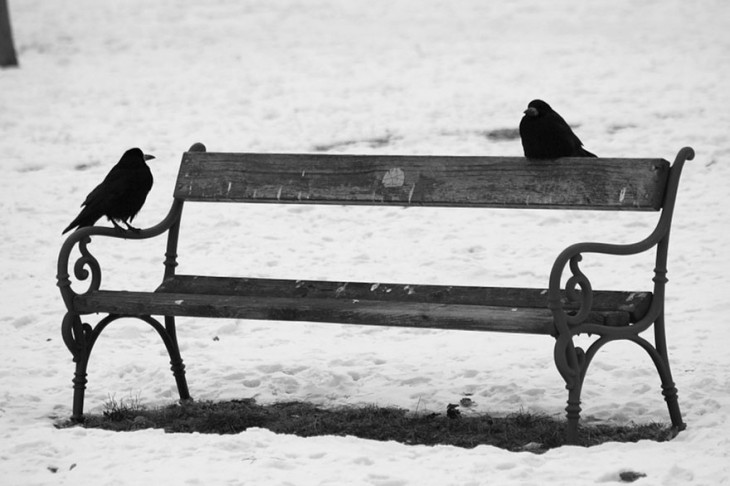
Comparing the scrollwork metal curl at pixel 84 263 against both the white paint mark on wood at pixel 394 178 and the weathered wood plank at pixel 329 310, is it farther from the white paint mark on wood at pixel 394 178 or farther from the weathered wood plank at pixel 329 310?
the white paint mark on wood at pixel 394 178

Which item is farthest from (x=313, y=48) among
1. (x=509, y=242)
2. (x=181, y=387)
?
(x=181, y=387)

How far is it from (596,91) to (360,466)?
9201 mm

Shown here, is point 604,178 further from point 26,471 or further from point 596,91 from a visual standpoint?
point 596,91

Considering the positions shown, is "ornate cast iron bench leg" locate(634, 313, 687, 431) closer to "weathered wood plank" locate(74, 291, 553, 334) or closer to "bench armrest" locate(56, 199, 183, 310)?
"weathered wood plank" locate(74, 291, 553, 334)

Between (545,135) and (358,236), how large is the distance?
3534mm

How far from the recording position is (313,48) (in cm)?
1619

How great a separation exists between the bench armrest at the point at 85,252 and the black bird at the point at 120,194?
0.09 metres

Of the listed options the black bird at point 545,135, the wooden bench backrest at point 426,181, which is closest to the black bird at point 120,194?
the wooden bench backrest at point 426,181

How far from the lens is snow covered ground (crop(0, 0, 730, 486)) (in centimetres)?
392

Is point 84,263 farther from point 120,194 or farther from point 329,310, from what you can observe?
point 329,310

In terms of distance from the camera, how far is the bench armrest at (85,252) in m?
4.60

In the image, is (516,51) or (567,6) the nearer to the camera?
(516,51)

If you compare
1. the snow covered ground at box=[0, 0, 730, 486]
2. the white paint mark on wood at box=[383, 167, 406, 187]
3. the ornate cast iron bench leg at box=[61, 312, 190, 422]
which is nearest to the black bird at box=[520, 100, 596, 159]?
the white paint mark on wood at box=[383, 167, 406, 187]

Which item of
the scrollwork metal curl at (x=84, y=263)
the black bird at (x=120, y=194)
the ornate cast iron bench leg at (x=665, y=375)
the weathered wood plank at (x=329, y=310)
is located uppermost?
the black bird at (x=120, y=194)
